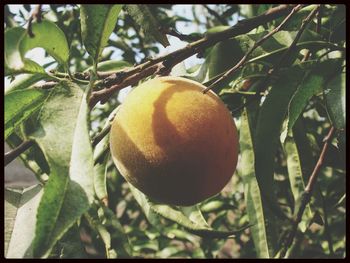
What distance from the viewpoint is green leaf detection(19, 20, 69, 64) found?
0.73m

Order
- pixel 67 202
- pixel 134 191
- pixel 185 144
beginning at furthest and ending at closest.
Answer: pixel 134 191, pixel 185 144, pixel 67 202

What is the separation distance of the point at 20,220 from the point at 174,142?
1.16 feet

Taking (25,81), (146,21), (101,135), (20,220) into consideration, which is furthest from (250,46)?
(20,220)

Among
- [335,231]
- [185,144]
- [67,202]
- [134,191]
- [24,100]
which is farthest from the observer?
[335,231]

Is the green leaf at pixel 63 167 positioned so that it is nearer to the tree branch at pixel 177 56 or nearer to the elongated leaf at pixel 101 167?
the tree branch at pixel 177 56

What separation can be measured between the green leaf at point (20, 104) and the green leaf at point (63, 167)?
0.36ft

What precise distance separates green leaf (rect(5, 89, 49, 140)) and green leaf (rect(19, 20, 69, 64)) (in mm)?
82

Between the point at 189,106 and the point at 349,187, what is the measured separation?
1.84 feet

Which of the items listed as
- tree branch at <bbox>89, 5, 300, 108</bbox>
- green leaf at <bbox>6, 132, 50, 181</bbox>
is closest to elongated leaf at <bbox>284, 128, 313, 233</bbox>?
tree branch at <bbox>89, 5, 300, 108</bbox>

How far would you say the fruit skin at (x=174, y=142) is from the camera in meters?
0.79

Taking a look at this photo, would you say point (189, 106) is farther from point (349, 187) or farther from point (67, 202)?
point (349, 187)

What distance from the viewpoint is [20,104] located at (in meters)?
0.89
